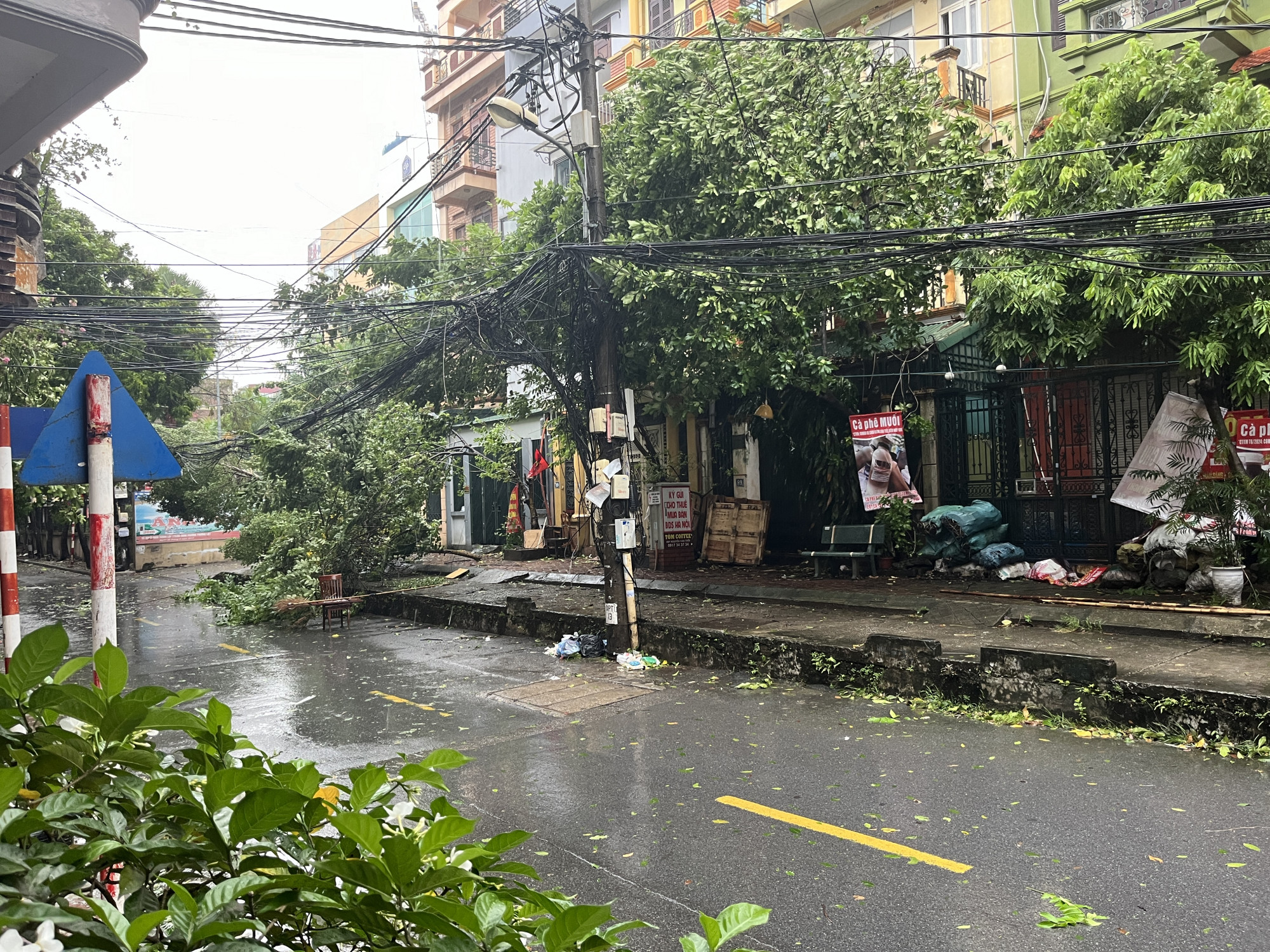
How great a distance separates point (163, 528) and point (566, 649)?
25661 mm

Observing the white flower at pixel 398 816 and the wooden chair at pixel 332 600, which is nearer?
the white flower at pixel 398 816

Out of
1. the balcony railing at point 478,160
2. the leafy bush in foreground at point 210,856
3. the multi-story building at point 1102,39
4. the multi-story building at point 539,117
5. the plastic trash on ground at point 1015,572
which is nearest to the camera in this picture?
the leafy bush in foreground at point 210,856

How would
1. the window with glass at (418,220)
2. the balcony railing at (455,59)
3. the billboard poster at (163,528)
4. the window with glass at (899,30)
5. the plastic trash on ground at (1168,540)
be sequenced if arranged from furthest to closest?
the window with glass at (418,220)
the billboard poster at (163,528)
the balcony railing at (455,59)
the window with glass at (899,30)
the plastic trash on ground at (1168,540)

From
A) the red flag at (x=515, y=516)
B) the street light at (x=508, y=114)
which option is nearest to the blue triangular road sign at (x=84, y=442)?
the street light at (x=508, y=114)

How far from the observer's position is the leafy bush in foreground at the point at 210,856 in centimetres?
133

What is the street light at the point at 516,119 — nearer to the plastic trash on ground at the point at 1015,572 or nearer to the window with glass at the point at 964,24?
the plastic trash on ground at the point at 1015,572

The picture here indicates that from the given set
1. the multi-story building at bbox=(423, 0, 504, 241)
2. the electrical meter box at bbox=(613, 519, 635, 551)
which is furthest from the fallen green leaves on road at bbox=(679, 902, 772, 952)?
the multi-story building at bbox=(423, 0, 504, 241)

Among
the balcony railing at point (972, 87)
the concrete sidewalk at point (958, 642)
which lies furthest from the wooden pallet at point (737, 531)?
the balcony railing at point (972, 87)

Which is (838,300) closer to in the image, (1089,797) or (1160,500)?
(1160,500)

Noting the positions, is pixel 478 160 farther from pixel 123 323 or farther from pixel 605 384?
pixel 605 384

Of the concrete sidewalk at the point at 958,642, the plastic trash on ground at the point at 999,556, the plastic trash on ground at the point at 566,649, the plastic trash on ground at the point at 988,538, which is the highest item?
the plastic trash on ground at the point at 988,538

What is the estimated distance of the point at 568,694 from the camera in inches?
356

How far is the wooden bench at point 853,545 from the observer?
47.2ft

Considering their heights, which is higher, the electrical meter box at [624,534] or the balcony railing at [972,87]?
the balcony railing at [972,87]
